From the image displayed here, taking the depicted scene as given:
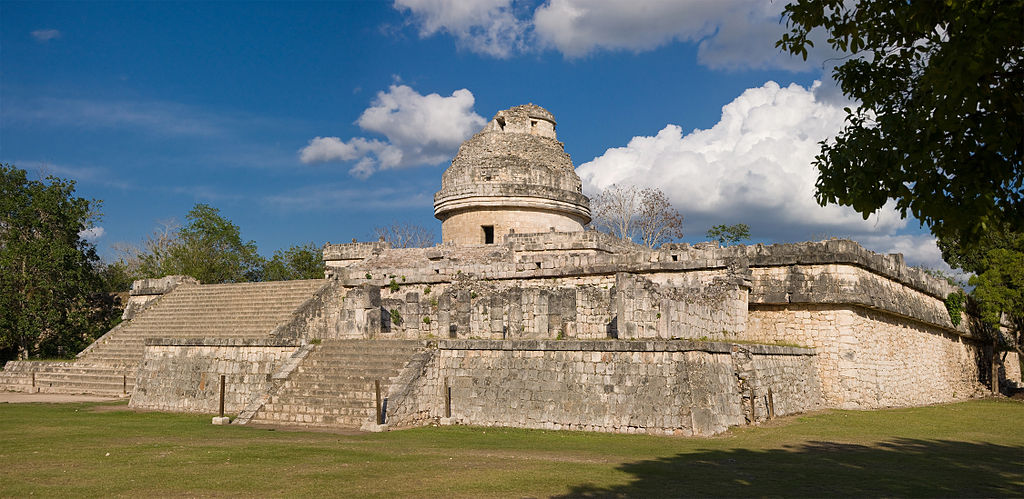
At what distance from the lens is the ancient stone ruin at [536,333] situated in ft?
50.3

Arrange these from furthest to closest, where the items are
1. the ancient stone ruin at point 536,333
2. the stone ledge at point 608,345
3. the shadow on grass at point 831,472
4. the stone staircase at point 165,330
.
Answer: the stone staircase at point 165,330, the ancient stone ruin at point 536,333, the stone ledge at point 608,345, the shadow on grass at point 831,472

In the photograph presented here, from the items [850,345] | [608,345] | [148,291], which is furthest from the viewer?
[148,291]

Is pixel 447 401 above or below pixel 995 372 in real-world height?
above

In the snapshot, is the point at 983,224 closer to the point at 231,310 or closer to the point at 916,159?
the point at 916,159

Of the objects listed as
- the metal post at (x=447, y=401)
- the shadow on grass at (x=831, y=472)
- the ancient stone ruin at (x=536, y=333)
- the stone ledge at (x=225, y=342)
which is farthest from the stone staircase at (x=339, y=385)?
the shadow on grass at (x=831, y=472)

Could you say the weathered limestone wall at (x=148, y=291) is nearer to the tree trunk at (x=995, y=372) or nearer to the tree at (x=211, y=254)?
the tree at (x=211, y=254)

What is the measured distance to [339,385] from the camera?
56.0 ft

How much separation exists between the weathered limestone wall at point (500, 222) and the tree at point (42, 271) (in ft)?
49.8

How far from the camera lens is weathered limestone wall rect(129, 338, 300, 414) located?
64.2 ft

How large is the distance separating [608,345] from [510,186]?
13.1m

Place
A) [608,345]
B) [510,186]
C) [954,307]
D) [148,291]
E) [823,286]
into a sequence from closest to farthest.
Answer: [608,345], [823,286], [954,307], [510,186], [148,291]

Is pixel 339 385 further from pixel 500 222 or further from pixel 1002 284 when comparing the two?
pixel 1002 284

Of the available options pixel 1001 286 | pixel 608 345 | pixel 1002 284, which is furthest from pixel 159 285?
pixel 1002 284

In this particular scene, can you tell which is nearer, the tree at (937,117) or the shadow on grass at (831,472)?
the tree at (937,117)
